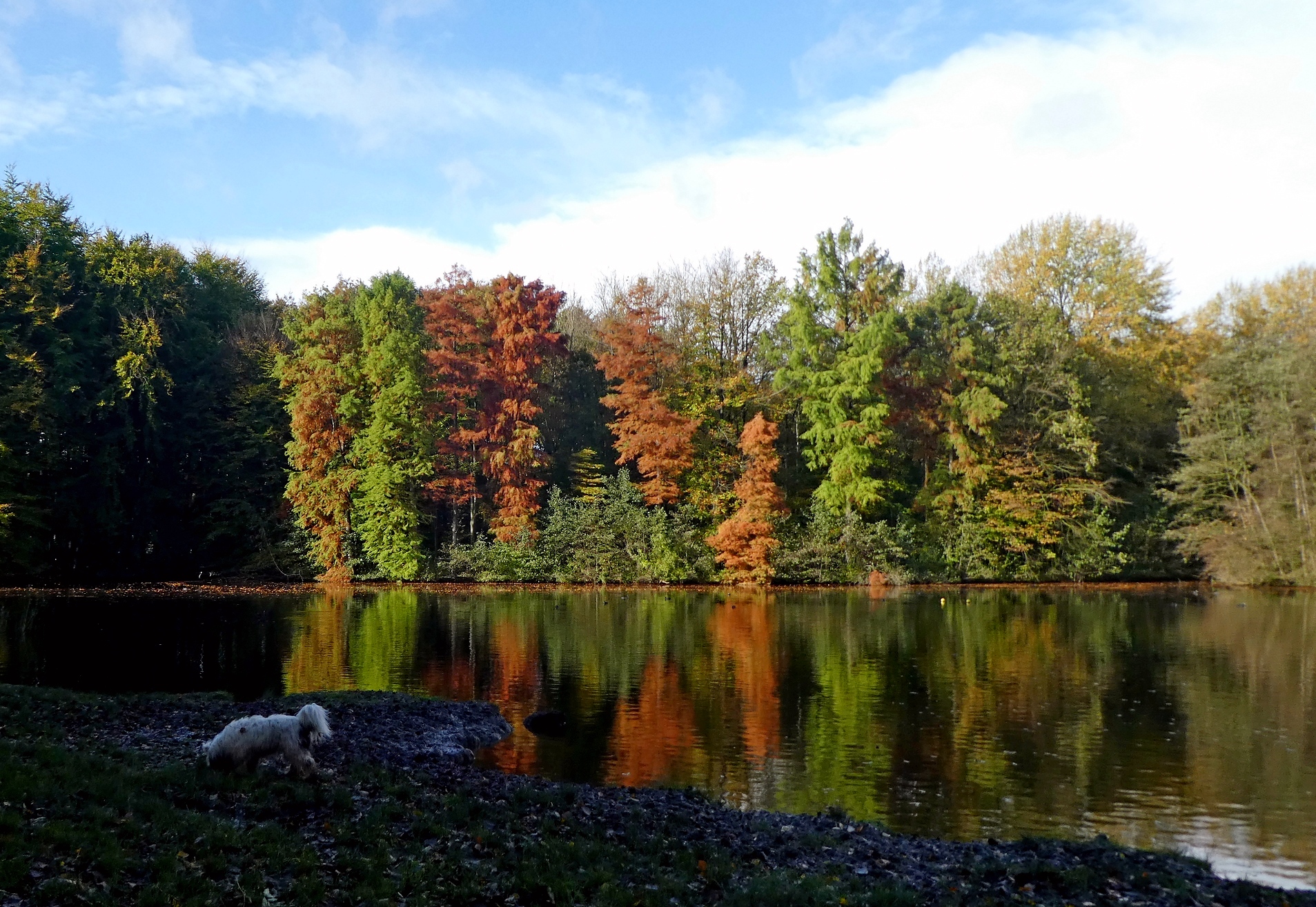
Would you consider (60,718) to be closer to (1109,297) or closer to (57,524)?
(57,524)

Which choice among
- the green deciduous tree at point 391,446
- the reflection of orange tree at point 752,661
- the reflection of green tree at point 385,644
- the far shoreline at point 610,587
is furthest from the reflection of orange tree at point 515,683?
the green deciduous tree at point 391,446

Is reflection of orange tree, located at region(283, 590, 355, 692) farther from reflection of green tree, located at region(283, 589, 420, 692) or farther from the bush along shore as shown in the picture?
the bush along shore

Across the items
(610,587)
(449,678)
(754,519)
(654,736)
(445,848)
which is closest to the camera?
(445,848)

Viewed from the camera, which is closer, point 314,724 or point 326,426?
point 314,724

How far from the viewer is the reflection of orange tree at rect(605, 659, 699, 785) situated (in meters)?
14.8

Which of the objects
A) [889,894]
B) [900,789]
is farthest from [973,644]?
[889,894]

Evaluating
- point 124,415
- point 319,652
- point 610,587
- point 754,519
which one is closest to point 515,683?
point 319,652

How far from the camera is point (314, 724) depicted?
10.9m

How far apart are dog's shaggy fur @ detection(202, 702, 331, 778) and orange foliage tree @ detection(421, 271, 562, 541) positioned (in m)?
38.9

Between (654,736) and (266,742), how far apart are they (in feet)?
26.4

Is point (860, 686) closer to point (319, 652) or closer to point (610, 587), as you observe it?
point (319, 652)

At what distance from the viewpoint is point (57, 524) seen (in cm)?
4697

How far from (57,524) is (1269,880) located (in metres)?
50.9

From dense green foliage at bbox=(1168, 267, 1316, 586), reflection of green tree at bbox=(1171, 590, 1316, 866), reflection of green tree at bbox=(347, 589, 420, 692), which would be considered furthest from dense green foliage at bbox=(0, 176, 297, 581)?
dense green foliage at bbox=(1168, 267, 1316, 586)
